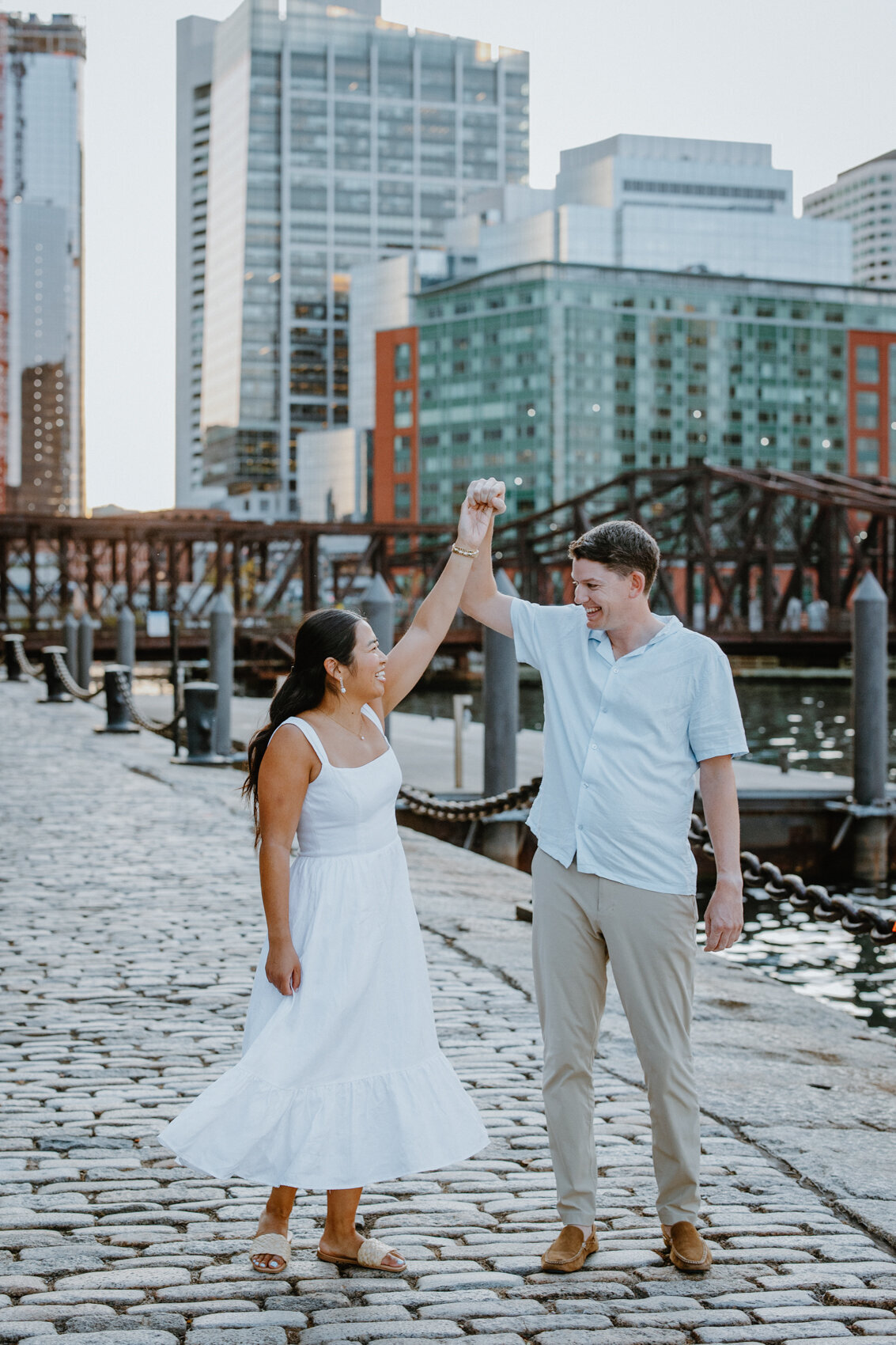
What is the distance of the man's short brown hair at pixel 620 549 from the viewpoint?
11.3 feet

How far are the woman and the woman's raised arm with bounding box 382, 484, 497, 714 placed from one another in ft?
0.56

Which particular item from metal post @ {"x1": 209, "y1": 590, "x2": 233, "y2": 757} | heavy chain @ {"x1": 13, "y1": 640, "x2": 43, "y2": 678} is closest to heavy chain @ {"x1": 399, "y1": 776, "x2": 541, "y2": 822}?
metal post @ {"x1": 209, "y1": 590, "x2": 233, "y2": 757}

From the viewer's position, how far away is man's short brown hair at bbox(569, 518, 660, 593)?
3.45 meters

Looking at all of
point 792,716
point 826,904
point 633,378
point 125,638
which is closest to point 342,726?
point 826,904

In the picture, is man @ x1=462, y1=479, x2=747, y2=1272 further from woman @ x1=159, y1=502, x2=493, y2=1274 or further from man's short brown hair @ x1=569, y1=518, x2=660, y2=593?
woman @ x1=159, y1=502, x2=493, y2=1274

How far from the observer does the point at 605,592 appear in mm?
3459

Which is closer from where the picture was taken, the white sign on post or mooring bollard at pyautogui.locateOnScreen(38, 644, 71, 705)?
mooring bollard at pyautogui.locateOnScreen(38, 644, 71, 705)

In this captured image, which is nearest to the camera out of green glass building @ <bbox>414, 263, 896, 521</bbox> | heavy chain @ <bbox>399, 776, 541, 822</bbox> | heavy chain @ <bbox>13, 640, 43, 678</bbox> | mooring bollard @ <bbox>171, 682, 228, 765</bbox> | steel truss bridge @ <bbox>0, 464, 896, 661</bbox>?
heavy chain @ <bbox>399, 776, 541, 822</bbox>

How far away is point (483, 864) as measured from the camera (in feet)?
33.3

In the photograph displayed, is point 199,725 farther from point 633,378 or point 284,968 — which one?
point 633,378

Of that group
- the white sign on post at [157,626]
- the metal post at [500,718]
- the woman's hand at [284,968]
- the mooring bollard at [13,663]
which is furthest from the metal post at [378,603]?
the white sign on post at [157,626]

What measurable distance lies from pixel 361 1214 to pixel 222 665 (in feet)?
46.3

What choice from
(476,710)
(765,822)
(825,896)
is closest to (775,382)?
(476,710)

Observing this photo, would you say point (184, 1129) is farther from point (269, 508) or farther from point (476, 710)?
point (269, 508)
